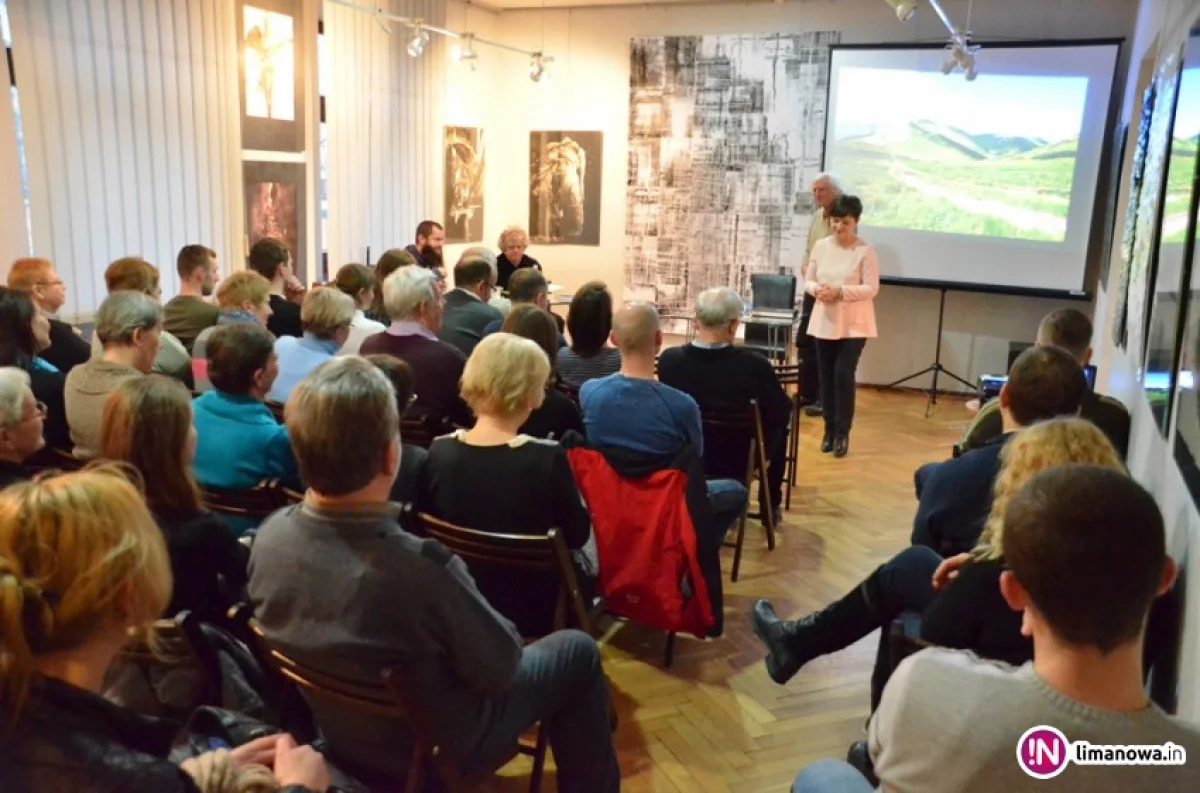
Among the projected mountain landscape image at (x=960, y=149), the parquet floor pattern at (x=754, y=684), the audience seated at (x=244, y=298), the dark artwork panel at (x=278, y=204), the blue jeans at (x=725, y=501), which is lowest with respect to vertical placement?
the parquet floor pattern at (x=754, y=684)

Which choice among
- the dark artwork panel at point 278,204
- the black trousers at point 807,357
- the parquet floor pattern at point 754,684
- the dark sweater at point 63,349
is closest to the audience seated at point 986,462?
the parquet floor pattern at point 754,684

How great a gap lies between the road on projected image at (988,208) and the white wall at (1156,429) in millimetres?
696

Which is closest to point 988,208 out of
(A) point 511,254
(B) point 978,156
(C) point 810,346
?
(B) point 978,156

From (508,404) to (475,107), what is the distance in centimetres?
715

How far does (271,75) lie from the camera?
656 centimetres

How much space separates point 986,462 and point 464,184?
7.35 metres

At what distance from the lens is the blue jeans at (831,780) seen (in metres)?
1.70

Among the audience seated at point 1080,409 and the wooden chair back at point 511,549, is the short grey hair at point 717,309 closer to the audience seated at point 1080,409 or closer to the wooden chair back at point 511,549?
the audience seated at point 1080,409

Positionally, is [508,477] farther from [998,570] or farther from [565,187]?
[565,187]

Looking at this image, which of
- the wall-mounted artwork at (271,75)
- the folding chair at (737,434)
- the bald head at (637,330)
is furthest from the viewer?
the wall-mounted artwork at (271,75)

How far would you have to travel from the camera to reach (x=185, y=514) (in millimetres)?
2105

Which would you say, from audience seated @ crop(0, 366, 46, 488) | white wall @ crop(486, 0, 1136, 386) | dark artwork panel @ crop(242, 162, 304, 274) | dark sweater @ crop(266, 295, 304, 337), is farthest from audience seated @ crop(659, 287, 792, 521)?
white wall @ crop(486, 0, 1136, 386)

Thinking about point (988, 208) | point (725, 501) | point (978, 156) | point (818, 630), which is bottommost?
point (818, 630)

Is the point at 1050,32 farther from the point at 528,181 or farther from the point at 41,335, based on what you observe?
the point at 41,335
